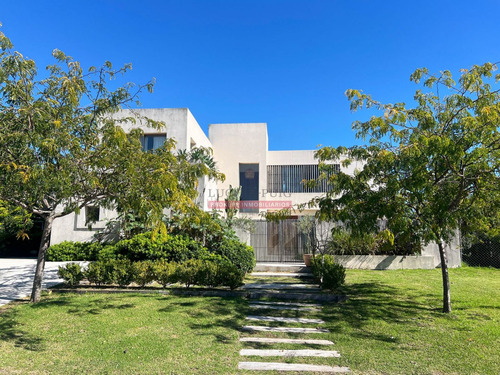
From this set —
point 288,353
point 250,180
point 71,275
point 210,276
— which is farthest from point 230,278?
point 250,180

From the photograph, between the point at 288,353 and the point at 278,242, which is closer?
the point at 288,353

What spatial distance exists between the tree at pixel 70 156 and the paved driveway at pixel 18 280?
1.42 metres

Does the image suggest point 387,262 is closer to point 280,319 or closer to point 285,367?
point 280,319

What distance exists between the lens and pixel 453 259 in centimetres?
1380

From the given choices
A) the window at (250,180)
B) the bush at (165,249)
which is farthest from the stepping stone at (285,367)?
the window at (250,180)

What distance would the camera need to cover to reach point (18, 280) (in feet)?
34.2

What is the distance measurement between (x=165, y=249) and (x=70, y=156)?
676 centimetres

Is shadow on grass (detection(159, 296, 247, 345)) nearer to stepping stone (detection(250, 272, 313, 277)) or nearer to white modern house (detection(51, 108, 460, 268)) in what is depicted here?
stepping stone (detection(250, 272, 313, 277))

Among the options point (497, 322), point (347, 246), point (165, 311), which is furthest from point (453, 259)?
point (165, 311)

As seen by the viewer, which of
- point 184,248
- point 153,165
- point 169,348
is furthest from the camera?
point 184,248

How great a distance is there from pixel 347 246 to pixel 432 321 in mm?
7735

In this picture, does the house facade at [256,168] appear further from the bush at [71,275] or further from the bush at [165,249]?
→ the bush at [71,275]

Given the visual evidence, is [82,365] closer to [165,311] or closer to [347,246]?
[165,311]

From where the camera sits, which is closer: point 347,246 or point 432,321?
point 432,321
